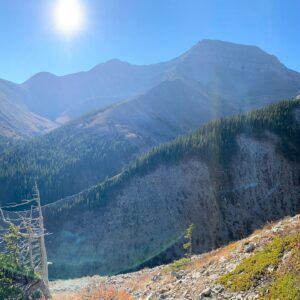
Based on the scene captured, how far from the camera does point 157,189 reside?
75500 millimetres

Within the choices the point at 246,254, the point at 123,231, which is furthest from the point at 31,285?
the point at 123,231

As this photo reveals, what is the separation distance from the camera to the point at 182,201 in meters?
72.6

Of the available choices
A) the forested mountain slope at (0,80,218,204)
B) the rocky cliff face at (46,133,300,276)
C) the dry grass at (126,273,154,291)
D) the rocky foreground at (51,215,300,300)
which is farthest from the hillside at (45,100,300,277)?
the rocky foreground at (51,215,300,300)

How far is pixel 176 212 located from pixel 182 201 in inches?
121

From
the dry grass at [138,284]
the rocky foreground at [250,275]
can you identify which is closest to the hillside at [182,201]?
the dry grass at [138,284]

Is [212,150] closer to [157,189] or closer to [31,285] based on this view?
[157,189]

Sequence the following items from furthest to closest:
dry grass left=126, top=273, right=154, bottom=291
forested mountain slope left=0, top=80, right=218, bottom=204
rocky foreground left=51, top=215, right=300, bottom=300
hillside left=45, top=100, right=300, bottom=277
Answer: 1. forested mountain slope left=0, top=80, right=218, bottom=204
2. hillside left=45, top=100, right=300, bottom=277
3. dry grass left=126, top=273, right=154, bottom=291
4. rocky foreground left=51, top=215, right=300, bottom=300

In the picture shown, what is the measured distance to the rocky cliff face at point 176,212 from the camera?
65.1 m

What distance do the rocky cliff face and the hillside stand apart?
20cm

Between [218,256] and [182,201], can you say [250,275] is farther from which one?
[182,201]

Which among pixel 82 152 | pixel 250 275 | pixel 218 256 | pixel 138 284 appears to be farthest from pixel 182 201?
pixel 82 152

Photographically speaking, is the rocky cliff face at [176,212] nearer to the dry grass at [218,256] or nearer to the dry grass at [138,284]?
the dry grass at [138,284]

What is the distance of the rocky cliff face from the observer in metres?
65.1

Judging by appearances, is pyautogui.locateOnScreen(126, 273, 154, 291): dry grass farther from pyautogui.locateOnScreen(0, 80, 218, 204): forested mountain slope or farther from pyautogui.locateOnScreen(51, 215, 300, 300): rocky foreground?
pyautogui.locateOnScreen(0, 80, 218, 204): forested mountain slope
